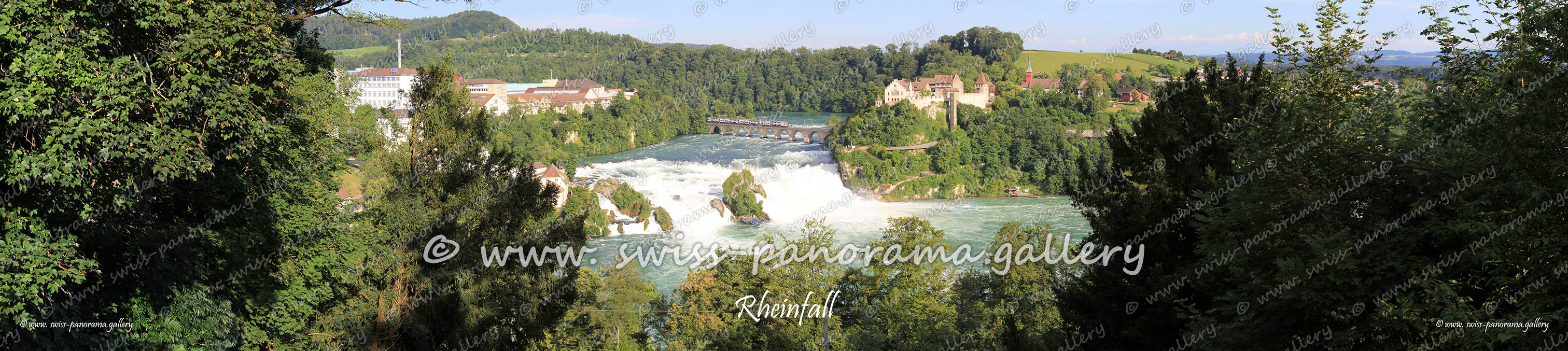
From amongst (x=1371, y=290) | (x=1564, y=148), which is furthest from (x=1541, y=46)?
(x=1371, y=290)

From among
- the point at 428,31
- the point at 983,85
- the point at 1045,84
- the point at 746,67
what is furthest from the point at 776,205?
the point at 428,31

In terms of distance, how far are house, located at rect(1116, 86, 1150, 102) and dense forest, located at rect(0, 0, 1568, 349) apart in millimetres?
56305

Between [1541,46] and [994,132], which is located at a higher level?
[1541,46]

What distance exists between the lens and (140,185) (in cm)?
586

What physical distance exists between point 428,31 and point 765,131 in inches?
2731

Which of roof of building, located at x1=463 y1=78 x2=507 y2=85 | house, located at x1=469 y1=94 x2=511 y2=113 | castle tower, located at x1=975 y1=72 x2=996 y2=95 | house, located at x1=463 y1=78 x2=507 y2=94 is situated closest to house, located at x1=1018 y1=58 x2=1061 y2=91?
castle tower, located at x1=975 y1=72 x2=996 y2=95

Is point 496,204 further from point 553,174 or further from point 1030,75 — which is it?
point 1030,75

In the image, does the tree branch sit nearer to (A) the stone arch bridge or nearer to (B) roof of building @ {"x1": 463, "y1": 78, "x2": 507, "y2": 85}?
(A) the stone arch bridge

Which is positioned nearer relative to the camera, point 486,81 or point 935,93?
point 935,93

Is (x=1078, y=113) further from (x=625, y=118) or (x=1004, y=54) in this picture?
(x=625, y=118)

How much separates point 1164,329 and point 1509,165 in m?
3.70

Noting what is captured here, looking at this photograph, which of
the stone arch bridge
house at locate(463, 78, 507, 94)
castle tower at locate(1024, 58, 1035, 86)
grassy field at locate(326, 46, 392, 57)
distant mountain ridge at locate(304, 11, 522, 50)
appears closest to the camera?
the stone arch bridge

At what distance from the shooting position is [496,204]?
10.0 m

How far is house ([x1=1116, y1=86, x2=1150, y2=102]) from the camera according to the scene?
63875mm
